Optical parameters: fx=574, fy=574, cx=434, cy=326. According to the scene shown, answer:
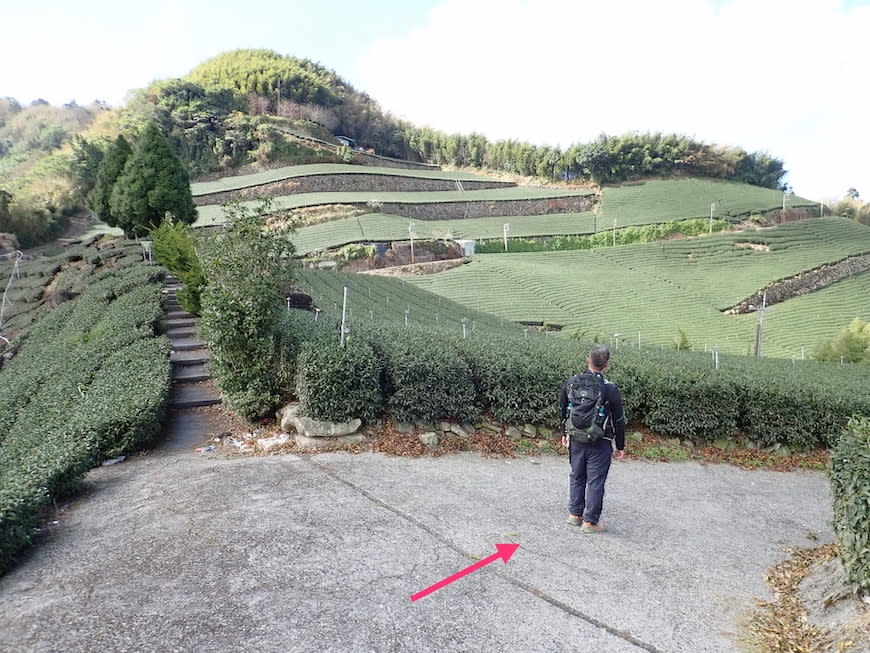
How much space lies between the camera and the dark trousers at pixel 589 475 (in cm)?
493

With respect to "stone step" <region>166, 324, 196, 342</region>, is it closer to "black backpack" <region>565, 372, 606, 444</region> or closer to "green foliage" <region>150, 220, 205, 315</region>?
"green foliage" <region>150, 220, 205, 315</region>

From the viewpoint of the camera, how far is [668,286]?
43250 millimetres

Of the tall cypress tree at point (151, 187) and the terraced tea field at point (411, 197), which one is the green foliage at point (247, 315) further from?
the terraced tea field at point (411, 197)

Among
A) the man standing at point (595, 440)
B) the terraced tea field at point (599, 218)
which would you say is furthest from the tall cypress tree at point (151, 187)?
the man standing at point (595, 440)

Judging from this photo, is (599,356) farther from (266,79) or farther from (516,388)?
(266,79)

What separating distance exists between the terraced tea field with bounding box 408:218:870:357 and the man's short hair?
25.9m

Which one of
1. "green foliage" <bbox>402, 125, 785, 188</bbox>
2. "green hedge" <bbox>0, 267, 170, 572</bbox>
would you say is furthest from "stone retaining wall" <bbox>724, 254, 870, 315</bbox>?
"green hedge" <bbox>0, 267, 170, 572</bbox>

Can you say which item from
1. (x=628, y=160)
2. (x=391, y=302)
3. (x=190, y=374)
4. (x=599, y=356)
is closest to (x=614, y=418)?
(x=599, y=356)

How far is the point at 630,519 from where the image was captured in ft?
18.5

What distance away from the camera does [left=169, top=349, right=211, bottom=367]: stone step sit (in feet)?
34.5

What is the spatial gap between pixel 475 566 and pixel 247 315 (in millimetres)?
4787

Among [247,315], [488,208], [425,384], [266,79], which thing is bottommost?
[425,384]

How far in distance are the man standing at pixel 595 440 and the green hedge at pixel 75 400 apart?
438cm

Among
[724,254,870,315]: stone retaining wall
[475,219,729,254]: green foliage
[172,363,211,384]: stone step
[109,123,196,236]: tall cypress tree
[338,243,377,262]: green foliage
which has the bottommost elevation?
[724,254,870,315]: stone retaining wall
